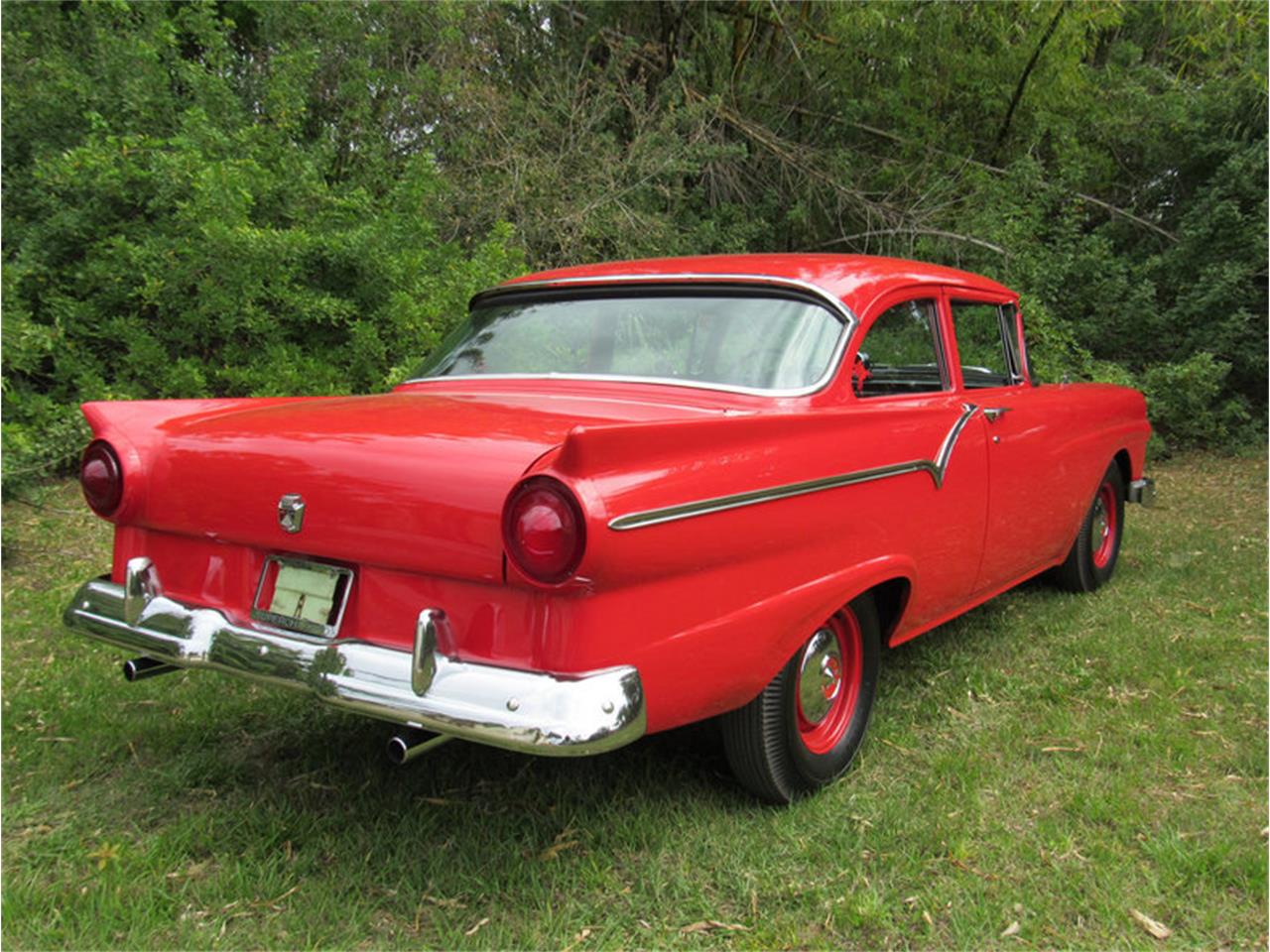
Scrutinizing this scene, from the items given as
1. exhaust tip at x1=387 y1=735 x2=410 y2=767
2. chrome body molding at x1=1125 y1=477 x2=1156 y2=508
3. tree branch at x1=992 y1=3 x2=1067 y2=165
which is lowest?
exhaust tip at x1=387 y1=735 x2=410 y2=767

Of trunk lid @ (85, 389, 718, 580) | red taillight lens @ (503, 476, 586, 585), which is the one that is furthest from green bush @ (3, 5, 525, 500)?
red taillight lens @ (503, 476, 586, 585)

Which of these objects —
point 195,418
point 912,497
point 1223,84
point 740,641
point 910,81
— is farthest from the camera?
point 910,81

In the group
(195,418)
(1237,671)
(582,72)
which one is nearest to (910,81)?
(582,72)

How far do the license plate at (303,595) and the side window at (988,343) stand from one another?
2.78 m

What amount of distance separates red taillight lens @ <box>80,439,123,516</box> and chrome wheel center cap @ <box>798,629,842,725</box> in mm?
1974

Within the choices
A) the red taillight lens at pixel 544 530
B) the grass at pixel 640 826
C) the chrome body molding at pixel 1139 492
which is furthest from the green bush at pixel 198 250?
the red taillight lens at pixel 544 530

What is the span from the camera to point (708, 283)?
10.2ft

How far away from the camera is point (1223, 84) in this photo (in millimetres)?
9930

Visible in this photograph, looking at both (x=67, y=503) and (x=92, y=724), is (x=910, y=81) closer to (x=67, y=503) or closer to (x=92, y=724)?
(x=67, y=503)

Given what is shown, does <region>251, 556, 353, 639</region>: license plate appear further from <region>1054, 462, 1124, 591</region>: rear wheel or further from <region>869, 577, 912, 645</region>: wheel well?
<region>1054, 462, 1124, 591</region>: rear wheel

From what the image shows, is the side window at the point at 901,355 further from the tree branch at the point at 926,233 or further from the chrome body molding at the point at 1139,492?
the tree branch at the point at 926,233

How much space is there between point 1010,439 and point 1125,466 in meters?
2.01

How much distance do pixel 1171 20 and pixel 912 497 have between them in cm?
1125

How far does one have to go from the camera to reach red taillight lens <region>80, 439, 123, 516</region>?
8.57 ft
